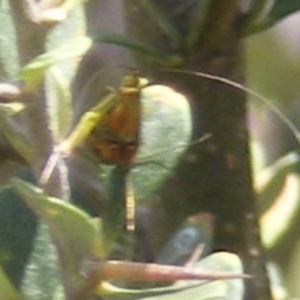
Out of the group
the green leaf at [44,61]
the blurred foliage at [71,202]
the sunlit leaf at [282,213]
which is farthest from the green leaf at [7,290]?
the sunlit leaf at [282,213]

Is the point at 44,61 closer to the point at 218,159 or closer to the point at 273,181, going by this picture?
the point at 218,159

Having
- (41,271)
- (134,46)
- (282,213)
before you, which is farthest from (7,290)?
(282,213)

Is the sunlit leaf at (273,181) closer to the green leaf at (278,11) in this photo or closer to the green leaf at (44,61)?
the green leaf at (278,11)

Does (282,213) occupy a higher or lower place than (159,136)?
lower

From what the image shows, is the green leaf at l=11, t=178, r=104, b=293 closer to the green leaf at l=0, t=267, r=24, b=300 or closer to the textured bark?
the green leaf at l=0, t=267, r=24, b=300

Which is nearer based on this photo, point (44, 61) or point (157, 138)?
point (44, 61)

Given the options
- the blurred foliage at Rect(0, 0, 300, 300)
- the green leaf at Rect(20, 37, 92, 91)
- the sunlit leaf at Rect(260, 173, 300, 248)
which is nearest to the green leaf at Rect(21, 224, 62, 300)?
the blurred foliage at Rect(0, 0, 300, 300)

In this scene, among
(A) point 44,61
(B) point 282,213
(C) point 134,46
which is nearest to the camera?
(A) point 44,61
